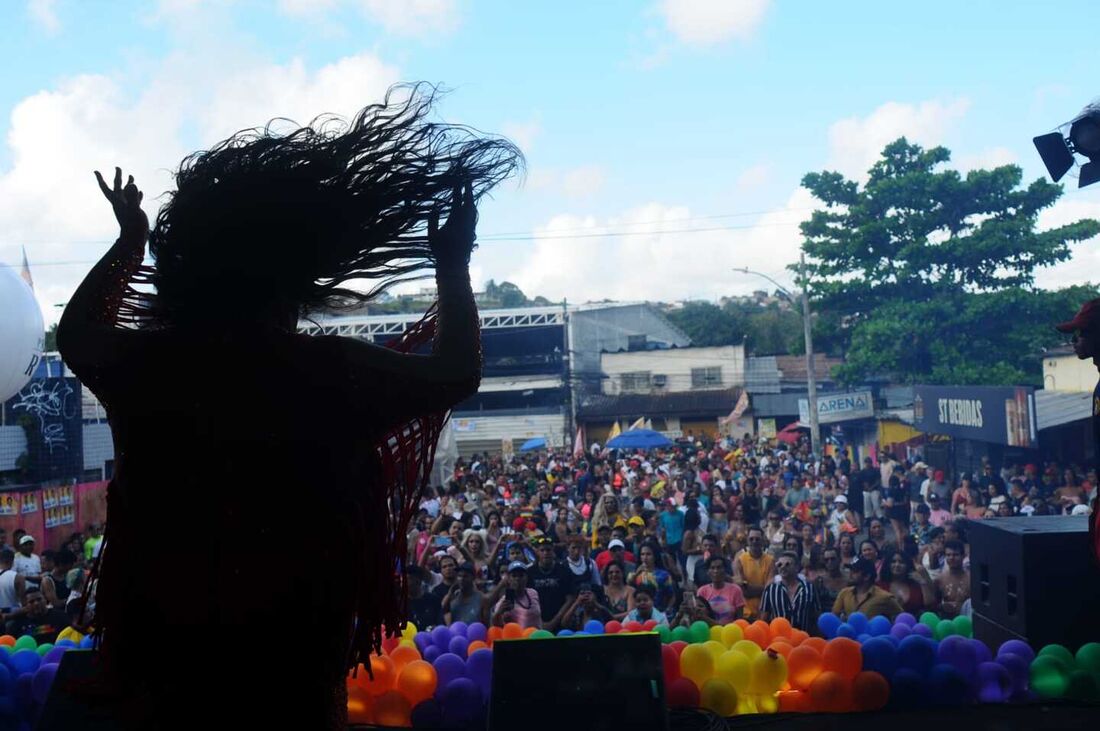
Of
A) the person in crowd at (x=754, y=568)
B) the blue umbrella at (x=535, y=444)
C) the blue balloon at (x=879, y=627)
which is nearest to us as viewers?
the blue balloon at (x=879, y=627)

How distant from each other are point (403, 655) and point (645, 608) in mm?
3135

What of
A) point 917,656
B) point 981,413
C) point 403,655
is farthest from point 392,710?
point 981,413

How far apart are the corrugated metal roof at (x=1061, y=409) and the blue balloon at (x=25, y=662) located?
13.7 metres

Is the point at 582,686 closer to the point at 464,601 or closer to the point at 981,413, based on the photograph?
the point at 464,601

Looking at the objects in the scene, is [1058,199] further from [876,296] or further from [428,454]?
[428,454]

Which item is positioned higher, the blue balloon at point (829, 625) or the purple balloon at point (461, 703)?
the purple balloon at point (461, 703)

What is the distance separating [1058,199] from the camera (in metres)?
22.2

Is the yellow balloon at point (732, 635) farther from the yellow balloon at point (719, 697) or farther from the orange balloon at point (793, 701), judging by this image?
the yellow balloon at point (719, 697)

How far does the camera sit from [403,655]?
4.12 m

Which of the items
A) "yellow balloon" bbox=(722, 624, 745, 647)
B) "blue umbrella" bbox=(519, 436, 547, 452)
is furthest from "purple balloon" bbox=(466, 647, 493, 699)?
"blue umbrella" bbox=(519, 436, 547, 452)

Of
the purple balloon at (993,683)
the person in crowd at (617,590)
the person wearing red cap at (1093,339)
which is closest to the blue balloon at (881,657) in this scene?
the purple balloon at (993,683)

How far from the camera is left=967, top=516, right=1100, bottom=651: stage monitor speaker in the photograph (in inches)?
150

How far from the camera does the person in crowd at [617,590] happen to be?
23.7 ft

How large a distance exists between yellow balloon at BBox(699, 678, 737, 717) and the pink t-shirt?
3.46 m
